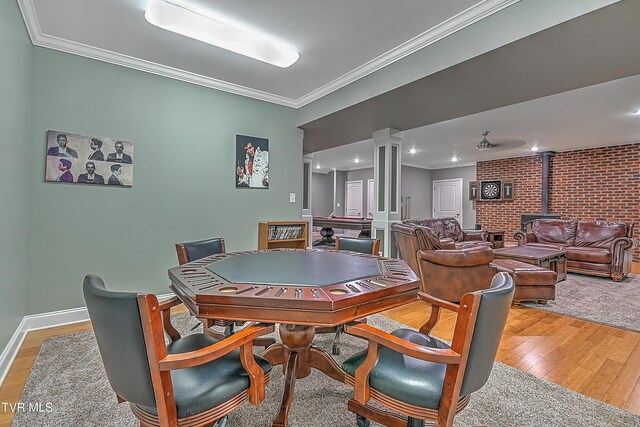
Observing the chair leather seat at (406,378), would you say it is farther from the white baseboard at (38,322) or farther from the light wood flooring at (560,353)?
the white baseboard at (38,322)

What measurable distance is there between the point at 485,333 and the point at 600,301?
3861mm

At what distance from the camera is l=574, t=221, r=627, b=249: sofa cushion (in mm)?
4961

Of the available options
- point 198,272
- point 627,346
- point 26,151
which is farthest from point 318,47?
point 627,346

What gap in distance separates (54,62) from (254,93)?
6.43 ft

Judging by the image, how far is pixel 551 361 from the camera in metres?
2.19

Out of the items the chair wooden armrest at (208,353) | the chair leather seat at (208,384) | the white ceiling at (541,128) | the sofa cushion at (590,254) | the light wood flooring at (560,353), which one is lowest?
the light wood flooring at (560,353)

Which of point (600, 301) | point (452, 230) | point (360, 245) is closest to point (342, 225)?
point (452, 230)

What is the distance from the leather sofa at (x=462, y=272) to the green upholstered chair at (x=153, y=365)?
2726 mm

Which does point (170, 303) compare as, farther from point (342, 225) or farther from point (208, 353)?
point (342, 225)

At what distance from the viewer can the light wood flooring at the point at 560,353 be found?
1.83m

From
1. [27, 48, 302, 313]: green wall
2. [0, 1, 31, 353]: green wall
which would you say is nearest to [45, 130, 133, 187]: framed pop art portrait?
[27, 48, 302, 313]: green wall

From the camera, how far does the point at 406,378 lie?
112 centimetres

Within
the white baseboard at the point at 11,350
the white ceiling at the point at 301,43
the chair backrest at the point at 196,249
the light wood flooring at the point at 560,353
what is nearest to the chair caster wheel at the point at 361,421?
the light wood flooring at the point at 560,353

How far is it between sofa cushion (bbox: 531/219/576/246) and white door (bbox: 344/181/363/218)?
227 inches
